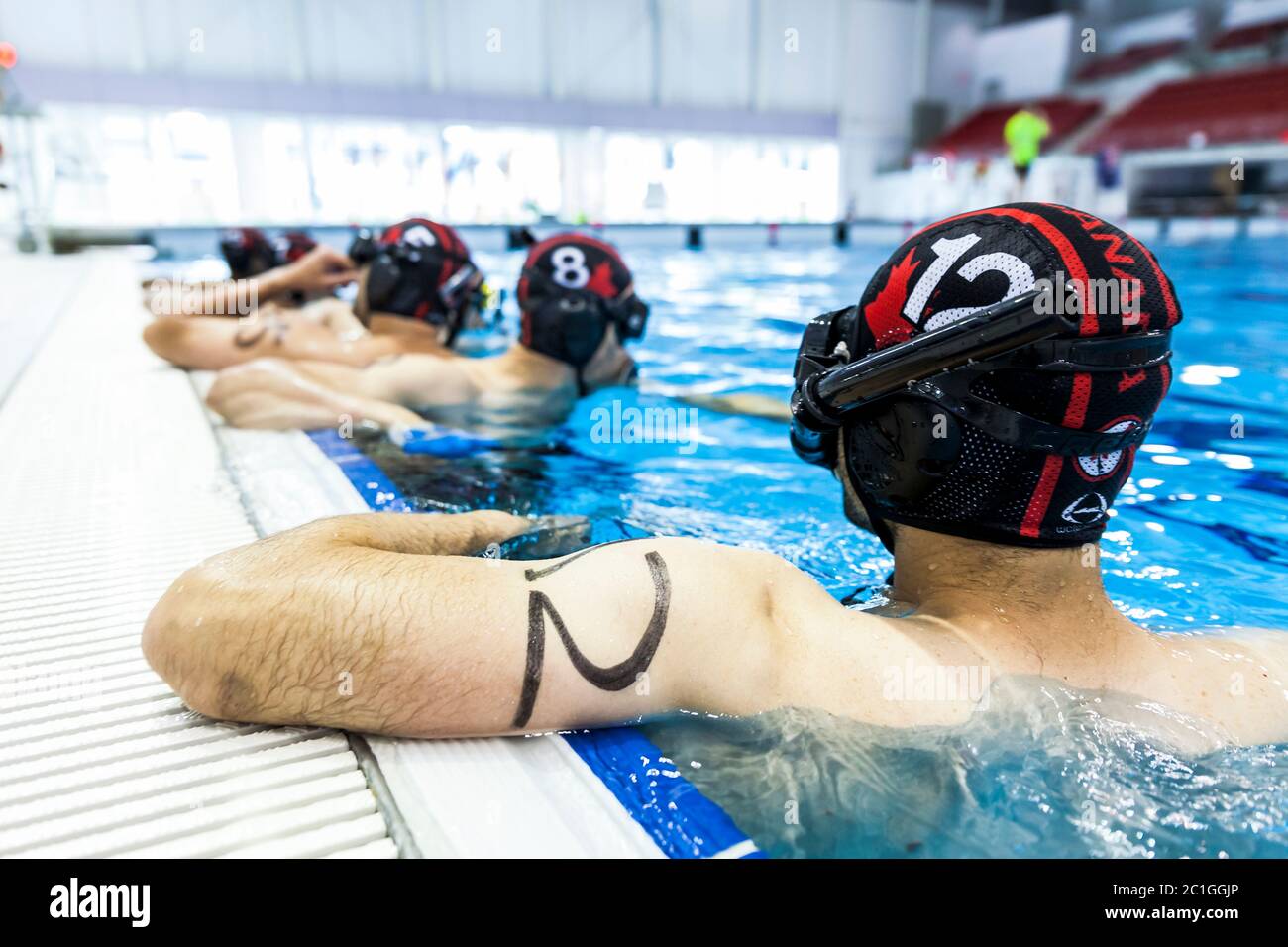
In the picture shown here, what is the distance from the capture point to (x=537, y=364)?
4367 mm

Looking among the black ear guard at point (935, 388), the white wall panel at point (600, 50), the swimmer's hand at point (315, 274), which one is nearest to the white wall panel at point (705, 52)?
the white wall panel at point (600, 50)

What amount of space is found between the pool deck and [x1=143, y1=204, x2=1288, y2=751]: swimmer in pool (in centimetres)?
7

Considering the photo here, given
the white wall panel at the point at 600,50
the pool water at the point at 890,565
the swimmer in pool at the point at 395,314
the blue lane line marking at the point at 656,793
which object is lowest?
the pool water at the point at 890,565

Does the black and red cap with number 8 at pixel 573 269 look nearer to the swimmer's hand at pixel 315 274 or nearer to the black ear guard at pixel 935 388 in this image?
the swimmer's hand at pixel 315 274

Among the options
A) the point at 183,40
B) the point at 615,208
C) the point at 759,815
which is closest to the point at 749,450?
the point at 759,815

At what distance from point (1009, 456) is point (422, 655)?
3.08 feet

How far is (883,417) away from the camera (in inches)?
58.9

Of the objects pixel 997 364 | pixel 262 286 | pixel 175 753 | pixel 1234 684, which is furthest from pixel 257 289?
pixel 1234 684

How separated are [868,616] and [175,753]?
3.73 ft

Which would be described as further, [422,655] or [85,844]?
[422,655]

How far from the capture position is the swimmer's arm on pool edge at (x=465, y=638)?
4.43 feet

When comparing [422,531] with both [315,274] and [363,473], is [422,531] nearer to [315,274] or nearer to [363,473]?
[363,473]

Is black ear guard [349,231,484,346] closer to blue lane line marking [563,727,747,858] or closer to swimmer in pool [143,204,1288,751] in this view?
swimmer in pool [143,204,1288,751]

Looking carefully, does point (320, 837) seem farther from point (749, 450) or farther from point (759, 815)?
point (749, 450)
